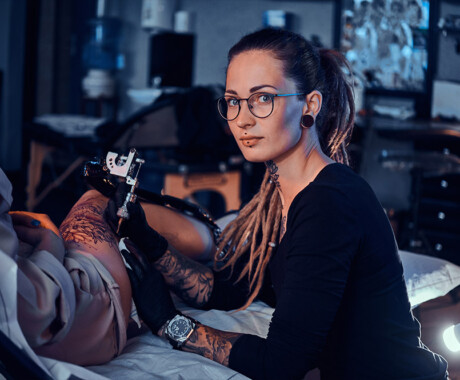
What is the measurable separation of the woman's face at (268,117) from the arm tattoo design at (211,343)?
1.22ft

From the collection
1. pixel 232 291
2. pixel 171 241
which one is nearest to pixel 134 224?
pixel 171 241

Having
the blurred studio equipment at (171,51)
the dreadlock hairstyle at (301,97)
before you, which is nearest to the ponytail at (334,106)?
the dreadlock hairstyle at (301,97)

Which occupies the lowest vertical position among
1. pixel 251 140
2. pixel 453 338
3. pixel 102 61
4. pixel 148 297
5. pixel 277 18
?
pixel 453 338

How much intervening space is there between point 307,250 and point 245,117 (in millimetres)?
313

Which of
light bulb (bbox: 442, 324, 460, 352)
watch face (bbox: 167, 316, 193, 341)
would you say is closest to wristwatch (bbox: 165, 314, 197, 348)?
watch face (bbox: 167, 316, 193, 341)

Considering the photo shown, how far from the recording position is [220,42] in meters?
5.91

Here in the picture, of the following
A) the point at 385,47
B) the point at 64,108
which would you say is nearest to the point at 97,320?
the point at 385,47

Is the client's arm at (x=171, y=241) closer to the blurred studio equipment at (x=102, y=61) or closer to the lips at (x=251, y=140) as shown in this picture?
the lips at (x=251, y=140)

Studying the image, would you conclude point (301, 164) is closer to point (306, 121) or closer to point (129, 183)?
point (306, 121)

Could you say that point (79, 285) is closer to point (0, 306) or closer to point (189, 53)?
point (0, 306)

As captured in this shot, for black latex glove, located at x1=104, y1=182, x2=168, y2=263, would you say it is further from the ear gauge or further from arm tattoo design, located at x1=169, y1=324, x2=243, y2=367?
the ear gauge

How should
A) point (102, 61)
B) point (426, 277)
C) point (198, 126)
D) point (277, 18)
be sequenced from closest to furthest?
point (426, 277) < point (198, 126) < point (277, 18) < point (102, 61)

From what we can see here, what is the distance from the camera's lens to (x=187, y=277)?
1.44 metres

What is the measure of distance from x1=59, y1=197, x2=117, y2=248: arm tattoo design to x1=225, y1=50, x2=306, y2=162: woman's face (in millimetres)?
368
